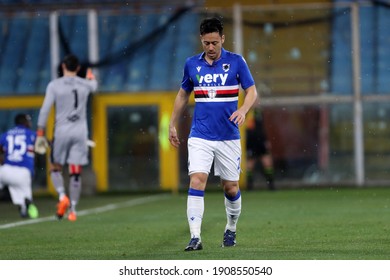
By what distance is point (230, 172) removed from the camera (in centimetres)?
1170

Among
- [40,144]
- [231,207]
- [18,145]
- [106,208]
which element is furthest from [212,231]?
[106,208]

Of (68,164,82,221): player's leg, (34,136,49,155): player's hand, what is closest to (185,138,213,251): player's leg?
(34,136,49,155): player's hand

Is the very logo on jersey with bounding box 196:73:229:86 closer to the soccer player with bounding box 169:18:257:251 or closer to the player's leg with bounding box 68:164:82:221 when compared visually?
the soccer player with bounding box 169:18:257:251

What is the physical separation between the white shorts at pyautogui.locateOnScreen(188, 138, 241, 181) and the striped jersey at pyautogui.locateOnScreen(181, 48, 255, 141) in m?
0.07

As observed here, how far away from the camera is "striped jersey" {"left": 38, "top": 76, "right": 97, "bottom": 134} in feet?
56.7

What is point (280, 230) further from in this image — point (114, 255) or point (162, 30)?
point (162, 30)

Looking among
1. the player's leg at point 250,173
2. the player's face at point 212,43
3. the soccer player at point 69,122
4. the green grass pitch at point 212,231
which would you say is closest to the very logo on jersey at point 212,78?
the player's face at point 212,43

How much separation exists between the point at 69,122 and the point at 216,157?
240 inches

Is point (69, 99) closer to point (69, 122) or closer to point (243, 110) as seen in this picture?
point (69, 122)

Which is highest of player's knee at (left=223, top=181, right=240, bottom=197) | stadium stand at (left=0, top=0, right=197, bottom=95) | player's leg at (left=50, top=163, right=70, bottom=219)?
stadium stand at (left=0, top=0, right=197, bottom=95)

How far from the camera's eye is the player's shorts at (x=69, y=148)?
17.4 m
